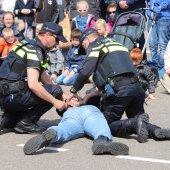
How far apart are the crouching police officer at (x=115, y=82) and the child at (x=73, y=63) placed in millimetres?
4832

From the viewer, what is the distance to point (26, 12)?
46.6 ft

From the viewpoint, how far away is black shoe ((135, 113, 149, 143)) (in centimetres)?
722

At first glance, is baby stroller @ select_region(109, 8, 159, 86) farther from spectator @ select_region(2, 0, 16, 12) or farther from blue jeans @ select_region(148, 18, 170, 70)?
spectator @ select_region(2, 0, 16, 12)

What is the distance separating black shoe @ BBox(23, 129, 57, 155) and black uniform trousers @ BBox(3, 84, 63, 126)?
99cm

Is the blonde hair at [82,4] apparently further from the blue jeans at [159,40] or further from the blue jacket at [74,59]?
the blue jeans at [159,40]

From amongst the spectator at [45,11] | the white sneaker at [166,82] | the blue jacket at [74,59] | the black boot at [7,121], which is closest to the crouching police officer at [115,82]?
the black boot at [7,121]

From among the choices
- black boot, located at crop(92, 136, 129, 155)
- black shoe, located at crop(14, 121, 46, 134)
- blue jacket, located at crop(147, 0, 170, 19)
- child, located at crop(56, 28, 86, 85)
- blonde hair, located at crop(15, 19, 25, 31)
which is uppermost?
blue jacket, located at crop(147, 0, 170, 19)

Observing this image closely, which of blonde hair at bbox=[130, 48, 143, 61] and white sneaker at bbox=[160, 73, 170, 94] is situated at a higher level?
blonde hair at bbox=[130, 48, 143, 61]

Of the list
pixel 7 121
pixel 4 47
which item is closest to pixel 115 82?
pixel 7 121

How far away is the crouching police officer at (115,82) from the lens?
24.4 feet

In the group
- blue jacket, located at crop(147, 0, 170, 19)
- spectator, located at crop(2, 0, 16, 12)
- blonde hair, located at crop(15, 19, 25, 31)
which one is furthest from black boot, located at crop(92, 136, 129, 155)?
spectator, located at crop(2, 0, 16, 12)

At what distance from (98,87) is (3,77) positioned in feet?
3.70

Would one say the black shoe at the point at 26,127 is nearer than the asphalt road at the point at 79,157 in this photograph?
No

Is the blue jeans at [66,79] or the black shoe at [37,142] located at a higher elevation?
the black shoe at [37,142]
